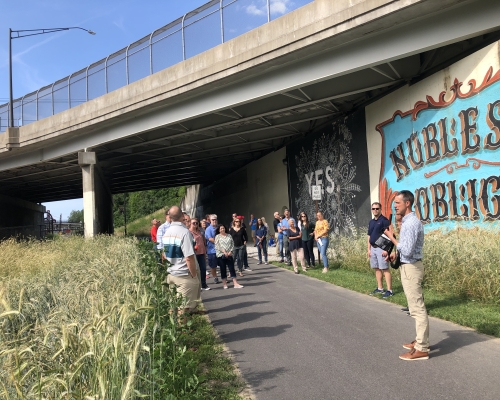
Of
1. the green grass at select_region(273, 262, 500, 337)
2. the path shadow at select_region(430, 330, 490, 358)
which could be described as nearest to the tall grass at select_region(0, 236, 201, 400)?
the path shadow at select_region(430, 330, 490, 358)

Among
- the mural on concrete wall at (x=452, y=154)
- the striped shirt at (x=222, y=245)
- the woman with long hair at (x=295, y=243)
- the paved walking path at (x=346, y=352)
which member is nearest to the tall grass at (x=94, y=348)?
the paved walking path at (x=346, y=352)

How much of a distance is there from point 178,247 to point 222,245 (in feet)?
14.1

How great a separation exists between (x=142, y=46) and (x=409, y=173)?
1250 centimetres

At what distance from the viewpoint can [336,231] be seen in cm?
1928

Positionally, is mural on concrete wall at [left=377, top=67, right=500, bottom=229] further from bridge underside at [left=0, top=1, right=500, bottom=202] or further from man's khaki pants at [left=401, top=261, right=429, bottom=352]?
man's khaki pants at [left=401, top=261, right=429, bottom=352]

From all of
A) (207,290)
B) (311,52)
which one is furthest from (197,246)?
(311,52)

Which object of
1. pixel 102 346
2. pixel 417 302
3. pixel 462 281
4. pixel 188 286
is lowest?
pixel 462 281

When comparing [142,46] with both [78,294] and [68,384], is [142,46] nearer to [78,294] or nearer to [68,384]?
[78,294]

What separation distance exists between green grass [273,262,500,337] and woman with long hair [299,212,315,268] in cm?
199

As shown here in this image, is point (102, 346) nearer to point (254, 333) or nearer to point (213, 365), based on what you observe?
point (213, 365)

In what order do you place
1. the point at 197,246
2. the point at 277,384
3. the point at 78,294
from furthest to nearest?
the point at 197,246
the point at 277,384
the point at 78,294

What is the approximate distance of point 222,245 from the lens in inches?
416

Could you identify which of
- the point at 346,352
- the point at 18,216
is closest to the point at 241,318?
the point at 346,352

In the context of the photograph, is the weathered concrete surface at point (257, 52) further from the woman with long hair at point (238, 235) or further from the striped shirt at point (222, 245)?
the striped shirt at point (222, 245)
